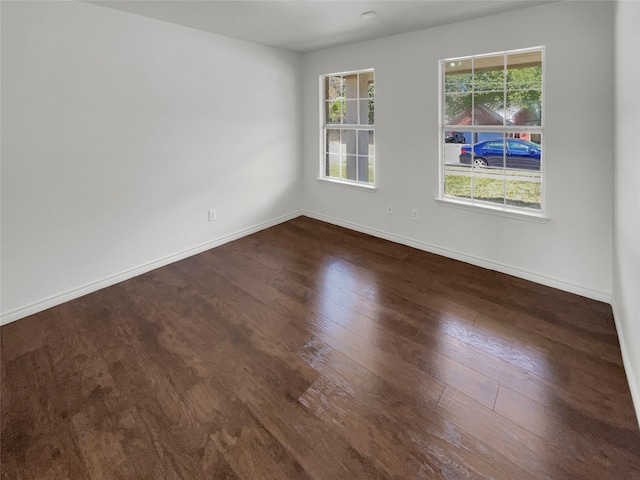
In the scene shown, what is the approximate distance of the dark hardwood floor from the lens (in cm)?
149

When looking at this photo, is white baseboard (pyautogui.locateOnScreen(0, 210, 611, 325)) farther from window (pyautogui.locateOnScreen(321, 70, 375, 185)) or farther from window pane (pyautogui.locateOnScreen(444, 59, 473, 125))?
window pane (pyautogui.locateOnScreen(444, 59, 473, 125))

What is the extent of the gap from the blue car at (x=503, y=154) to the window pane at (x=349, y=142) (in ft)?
4.89

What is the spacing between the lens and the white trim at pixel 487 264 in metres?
2.82

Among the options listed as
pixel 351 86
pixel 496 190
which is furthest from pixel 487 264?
pixel 351 86

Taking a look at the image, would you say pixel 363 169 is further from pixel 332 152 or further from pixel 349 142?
pixel 332 152

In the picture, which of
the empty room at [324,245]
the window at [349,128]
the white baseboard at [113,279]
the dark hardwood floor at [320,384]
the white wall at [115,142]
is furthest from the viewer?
the window at [349,128]

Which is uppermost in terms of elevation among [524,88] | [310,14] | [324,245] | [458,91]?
[310,14]

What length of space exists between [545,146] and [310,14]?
7.59 ft

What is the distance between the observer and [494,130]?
319 centimetres

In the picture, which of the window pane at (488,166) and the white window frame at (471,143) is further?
the window pane at (488,166)

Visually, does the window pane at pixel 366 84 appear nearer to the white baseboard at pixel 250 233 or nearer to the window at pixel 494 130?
the window at pixel 494 130

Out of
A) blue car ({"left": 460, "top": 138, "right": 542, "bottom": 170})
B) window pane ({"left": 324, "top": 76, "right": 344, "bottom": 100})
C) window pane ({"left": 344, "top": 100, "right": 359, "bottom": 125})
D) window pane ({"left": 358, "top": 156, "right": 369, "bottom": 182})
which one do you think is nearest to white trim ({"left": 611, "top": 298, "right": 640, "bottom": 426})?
blue car ({"left": 460, "top": 138, "right": 542, "bottom": 170})

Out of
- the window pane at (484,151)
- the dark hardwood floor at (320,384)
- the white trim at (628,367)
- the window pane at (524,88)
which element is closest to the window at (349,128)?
the window pane at (484,151)

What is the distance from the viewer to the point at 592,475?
1.39m
